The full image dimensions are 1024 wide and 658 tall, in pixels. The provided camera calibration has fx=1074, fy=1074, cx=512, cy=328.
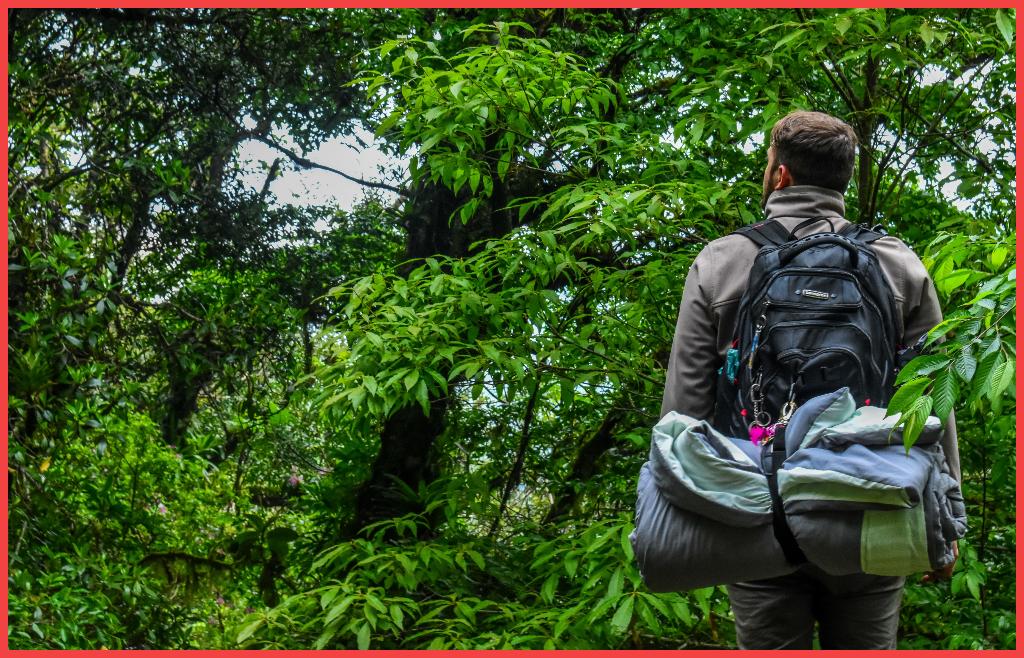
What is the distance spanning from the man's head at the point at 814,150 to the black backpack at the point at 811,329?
0.16 m

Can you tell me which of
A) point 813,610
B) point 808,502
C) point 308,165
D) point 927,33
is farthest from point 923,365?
point 308,165

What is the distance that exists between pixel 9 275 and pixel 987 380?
384 centimetres

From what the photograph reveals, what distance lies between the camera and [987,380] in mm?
1544

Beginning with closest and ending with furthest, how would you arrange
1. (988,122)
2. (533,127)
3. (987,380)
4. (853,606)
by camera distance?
(987,380)
(853,606)
(533,127)
(988,122)

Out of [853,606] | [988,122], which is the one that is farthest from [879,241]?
[988,122]

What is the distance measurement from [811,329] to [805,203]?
0.32m

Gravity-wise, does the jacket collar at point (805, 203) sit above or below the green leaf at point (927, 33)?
below

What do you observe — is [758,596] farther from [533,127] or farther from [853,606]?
[533,127]

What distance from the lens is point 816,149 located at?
2.02m

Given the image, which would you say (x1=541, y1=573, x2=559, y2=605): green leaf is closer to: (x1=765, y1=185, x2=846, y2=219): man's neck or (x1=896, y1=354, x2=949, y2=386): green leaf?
(x1=765, y1=185, x2=846, y2=219): man's neck

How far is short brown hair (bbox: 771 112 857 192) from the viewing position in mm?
2023

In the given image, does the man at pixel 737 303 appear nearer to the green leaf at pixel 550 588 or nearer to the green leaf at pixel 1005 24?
the green leaf at pixel 1005 24

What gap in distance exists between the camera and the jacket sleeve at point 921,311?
1.98m

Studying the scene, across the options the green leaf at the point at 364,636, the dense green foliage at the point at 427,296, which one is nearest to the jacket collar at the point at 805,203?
the dense green foliage at the point at 427,296
